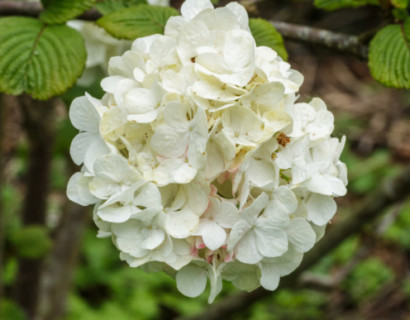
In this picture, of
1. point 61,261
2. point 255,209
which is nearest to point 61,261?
point 61,261

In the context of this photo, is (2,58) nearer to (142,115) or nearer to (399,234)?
(142,115)

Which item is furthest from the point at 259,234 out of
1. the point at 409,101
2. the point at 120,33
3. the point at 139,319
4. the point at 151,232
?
the point at 409,101

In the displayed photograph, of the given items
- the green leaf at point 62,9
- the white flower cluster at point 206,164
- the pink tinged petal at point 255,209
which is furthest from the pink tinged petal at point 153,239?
the green leaf at point 62,9

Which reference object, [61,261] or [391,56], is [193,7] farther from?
[61,261]

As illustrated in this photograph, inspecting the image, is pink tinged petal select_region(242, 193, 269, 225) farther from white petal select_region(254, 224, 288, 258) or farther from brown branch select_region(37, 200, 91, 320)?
brown branch select_region(37, 200, 91, 320)

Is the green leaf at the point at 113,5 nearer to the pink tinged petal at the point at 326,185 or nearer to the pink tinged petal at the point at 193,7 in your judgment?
the pink tinged petal at the point at 193,7

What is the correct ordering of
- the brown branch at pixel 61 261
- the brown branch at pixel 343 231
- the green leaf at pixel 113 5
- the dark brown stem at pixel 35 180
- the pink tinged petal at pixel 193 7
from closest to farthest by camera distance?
1. the pink tinged petal at pixel 193 7
2. the green leaf at pixel 113 5
3. the brown branch at pixel 343 231
4. the dark brown stem at pixel 35 180
5. the brown branch at pixel 61 261
